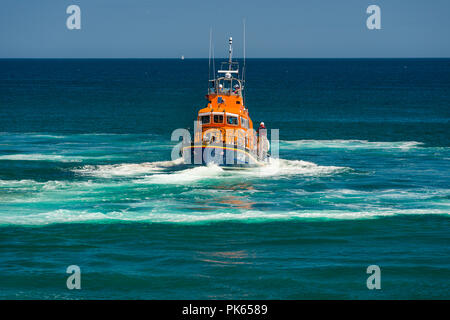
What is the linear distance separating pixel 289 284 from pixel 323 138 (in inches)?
1559

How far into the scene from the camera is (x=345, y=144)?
56.3m

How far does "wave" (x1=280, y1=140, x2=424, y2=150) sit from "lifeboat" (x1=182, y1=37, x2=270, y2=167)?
33.1ft

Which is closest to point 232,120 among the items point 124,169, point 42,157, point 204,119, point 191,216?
point 204,119

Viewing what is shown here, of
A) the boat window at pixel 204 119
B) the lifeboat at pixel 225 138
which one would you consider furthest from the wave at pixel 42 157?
the boat window at pixel 204 119

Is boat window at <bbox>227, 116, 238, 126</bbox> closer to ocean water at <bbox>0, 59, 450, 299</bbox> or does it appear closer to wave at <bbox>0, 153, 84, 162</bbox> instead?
ocean water at <bbox>0, 59, 450, 299</bbox>

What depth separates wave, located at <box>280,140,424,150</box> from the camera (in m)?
54.3

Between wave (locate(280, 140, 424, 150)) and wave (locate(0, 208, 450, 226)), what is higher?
wave (locate(280, 140, 424, 150))

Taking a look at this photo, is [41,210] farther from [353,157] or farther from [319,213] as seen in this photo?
[353,157]

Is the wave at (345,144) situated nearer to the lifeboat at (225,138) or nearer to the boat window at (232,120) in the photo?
the lifeboat at (225,138)

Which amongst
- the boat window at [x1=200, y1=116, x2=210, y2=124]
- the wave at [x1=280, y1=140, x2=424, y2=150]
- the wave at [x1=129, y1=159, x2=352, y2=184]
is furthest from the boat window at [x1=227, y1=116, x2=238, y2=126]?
the wave at [x1=280, y1=140, x2=424, y2=150]

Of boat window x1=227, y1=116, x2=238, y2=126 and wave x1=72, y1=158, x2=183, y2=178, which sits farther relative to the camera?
boat window x1=227, y1=116, x2=238, y2=126

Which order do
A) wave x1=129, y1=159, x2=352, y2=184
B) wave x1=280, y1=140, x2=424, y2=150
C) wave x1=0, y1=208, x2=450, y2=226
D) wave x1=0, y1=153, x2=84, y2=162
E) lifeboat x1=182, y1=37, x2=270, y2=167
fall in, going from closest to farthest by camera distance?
wave x1=0, y1=208, x2=450, y2=226 → wave x1=129, y1=159, x2=352, y2=184 → lifeboat x1=182, y1=37, x2=270, y2=167 → wave x1=0, y1=153, x2=84, y2=162 → wave x1=280, y1=140, x2=424, y2=150

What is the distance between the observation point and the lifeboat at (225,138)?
40.8 meters
